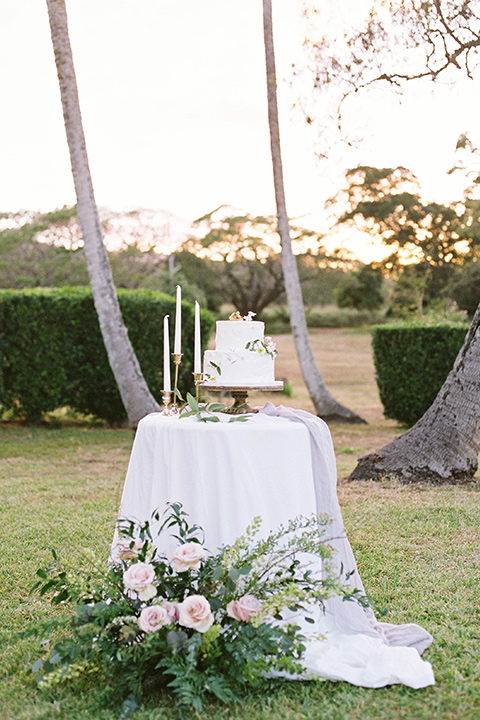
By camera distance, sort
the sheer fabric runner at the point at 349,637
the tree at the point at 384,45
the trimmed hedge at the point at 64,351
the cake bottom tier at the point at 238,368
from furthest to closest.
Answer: the trimmed hedge at the point at 64,351, the tree at the point at 384,45, the cake bottom tier at the point at 238,368, the sheer fabric runner at the point at 349,637

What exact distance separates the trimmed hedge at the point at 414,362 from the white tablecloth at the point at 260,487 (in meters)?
8.00

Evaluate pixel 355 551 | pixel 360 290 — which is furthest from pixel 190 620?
Result: pixel 360 290

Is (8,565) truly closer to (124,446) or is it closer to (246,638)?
(246,638)

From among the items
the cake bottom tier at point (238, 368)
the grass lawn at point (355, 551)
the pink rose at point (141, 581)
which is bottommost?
the grass lawn at point (355, 551)

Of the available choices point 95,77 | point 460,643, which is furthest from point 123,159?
point 460,643

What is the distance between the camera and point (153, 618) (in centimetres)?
262

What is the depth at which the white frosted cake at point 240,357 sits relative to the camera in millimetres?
3885

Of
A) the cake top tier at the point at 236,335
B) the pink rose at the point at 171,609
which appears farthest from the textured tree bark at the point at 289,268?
the pink rose at the point at 171,609

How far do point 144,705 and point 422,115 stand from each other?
8.16 meters

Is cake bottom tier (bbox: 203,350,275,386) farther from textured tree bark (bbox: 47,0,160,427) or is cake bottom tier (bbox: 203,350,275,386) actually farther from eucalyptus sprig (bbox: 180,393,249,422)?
textured tree bark (bbox: 47,0,160,427)

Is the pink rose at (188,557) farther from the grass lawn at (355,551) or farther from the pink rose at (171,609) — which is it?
the grass lawn at (355,551)

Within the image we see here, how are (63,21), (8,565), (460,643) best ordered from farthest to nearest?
(63,21) → (8,565) → (460,643)

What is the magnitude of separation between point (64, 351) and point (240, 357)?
282 inches

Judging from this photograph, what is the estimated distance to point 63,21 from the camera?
879 cm
